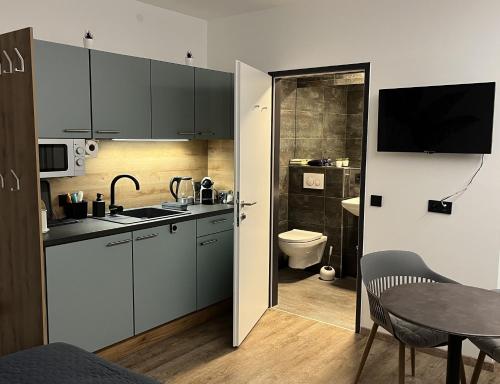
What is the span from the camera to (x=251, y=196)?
144 inches

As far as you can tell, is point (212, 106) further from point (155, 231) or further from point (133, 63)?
point (155, 231)

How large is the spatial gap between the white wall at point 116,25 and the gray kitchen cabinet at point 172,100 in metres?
0.43

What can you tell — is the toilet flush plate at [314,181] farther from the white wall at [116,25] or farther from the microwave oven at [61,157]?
the microwave oven at [61,157]

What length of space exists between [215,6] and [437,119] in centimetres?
202

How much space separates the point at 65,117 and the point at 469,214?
269cm

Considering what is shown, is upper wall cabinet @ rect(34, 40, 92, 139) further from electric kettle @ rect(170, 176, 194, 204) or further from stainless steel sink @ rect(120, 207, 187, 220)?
electric kettle @ rect(170, 176, 194, 204)

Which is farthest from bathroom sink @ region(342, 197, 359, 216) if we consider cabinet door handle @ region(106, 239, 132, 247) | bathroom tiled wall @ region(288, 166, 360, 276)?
cabinet door handle @ region(106, 239, 132, 247)

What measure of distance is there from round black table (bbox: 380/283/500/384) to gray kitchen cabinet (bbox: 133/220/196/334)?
5.42 feet

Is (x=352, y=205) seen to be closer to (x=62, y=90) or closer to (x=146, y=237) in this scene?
(x=146, y=237)

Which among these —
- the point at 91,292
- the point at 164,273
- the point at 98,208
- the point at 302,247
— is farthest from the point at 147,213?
the point at 302,247

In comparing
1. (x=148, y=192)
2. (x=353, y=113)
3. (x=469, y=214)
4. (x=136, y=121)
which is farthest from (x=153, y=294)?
(x=353, y=113)

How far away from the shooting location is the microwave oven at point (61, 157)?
2979 millimetres

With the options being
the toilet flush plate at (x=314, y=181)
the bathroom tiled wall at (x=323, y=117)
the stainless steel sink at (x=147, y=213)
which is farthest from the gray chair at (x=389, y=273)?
the bathroom tiled wall at (x=323, y=117)

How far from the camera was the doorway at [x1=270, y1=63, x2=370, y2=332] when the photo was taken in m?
4.99
